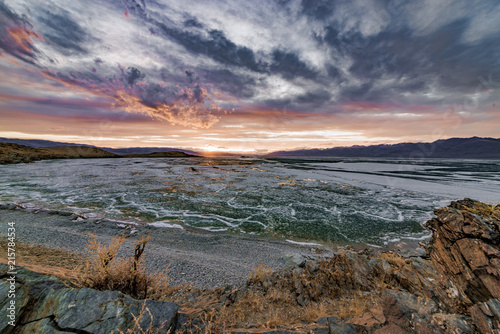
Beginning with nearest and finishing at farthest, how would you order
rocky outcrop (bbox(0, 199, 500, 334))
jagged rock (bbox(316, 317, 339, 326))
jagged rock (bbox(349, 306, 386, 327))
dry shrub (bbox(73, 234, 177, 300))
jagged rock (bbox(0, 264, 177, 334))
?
1. jagged rock (bbox(0, 264, 177, 334))
2. rocky outcrop (bbox(0, 199, 500, 334))
3. jagged rock (bbox(349, 306, 386, 327))
4. jagged rock (bbox(316, 317, 339, 326))
5. dry shrub (bbox(73, 234, 177, 300))

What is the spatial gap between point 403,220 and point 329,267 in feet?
44.4

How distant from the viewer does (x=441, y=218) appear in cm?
525

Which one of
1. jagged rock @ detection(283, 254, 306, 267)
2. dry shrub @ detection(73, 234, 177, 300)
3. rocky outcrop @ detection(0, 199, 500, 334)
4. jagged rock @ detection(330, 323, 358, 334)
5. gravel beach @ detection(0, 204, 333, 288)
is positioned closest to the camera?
rocky outcrop @ detection(0, 199, 500, 334)

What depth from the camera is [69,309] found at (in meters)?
3.36

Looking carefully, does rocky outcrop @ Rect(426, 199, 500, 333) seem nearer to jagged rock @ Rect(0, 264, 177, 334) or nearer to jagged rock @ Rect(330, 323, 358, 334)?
jagged rock @ Rect(330, 323, 358, 334)

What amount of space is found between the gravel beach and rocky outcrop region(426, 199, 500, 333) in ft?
17.8

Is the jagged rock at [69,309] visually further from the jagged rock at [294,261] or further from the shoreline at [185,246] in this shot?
the jagged rock at [294,261]

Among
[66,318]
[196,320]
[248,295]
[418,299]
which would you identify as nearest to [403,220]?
[418,299]

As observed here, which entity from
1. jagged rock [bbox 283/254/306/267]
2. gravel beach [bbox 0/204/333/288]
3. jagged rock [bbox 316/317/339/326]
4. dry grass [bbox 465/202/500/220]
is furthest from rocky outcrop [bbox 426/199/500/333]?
gravel beach [bbox 0/204/333/288]

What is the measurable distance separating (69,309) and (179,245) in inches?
281

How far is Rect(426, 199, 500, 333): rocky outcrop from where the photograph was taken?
3.49 metres

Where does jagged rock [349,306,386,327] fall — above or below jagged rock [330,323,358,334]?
below

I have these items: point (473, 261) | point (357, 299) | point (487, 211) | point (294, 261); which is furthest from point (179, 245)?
point (487, 211)

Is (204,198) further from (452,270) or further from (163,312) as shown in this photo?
(452,270)
